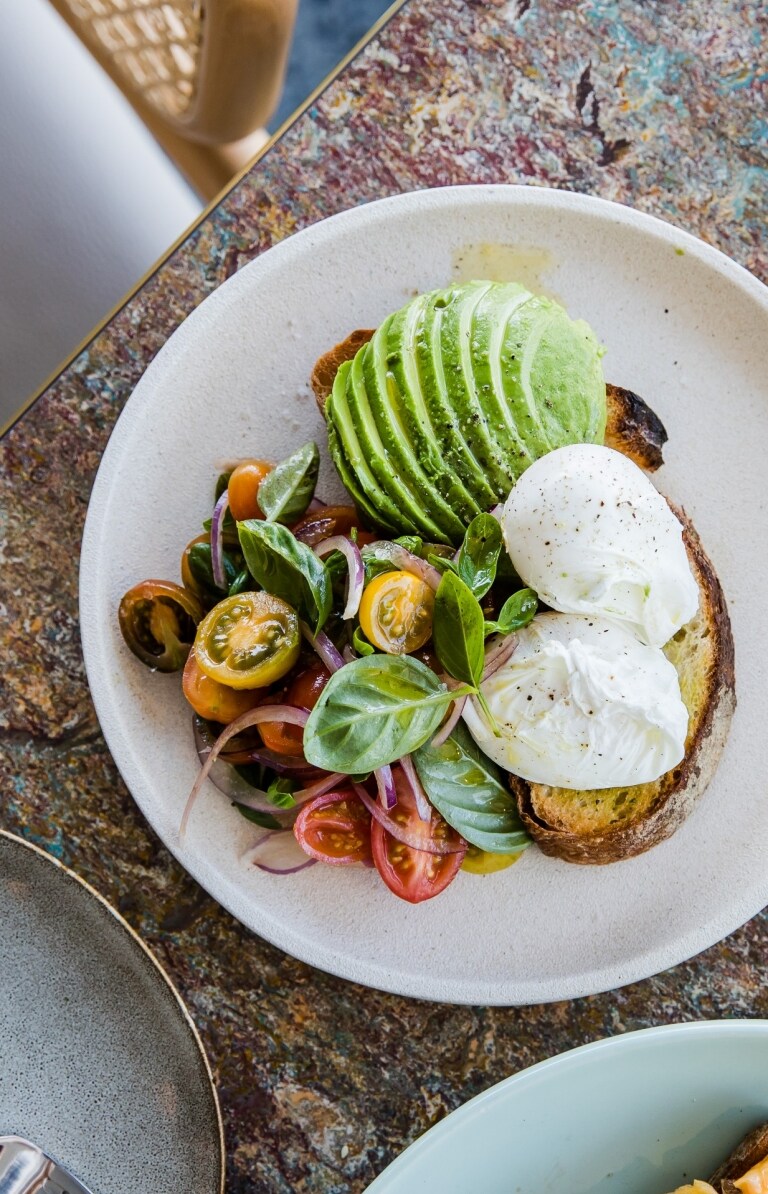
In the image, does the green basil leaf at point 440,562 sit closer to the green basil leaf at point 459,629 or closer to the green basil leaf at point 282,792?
the green basil leaf at point 459,629

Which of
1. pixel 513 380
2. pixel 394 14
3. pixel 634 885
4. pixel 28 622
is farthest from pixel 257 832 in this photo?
pixel 394 14

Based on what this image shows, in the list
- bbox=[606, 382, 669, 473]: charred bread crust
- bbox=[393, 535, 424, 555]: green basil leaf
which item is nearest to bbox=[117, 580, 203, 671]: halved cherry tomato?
bbox=[393, 535, 424, 555]: green basil leaf

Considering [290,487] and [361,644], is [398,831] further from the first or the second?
[290,487]

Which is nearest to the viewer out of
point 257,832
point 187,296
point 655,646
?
point 655,646

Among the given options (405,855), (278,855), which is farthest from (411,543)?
(278,855)

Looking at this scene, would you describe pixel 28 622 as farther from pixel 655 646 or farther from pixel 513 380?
pixel 655 646

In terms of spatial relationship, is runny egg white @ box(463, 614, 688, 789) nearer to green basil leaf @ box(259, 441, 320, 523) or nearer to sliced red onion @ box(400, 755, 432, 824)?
sliced red onion @ box(400, 755, 432, 824)
